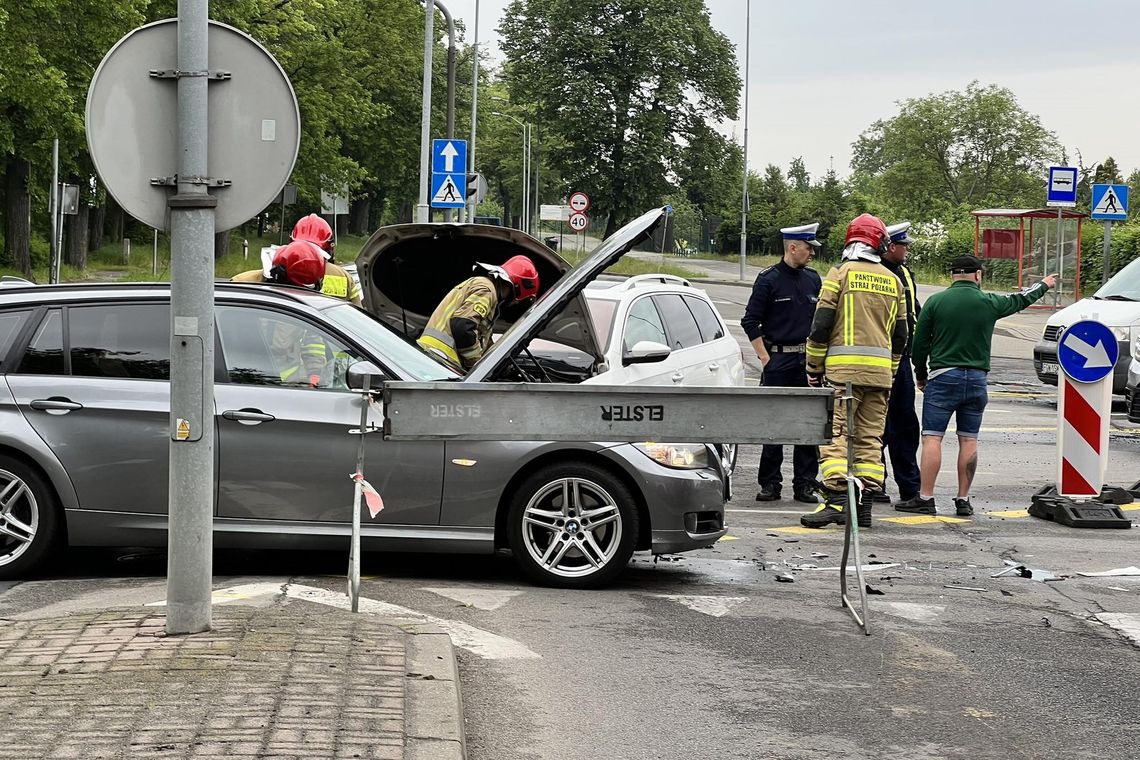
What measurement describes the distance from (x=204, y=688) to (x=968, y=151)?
92242 mm

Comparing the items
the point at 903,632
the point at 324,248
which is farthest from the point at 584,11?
the point at 903,632

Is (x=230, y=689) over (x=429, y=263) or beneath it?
beneath

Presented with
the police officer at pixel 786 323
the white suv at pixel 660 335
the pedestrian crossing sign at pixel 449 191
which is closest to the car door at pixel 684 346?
the white suv at pixel 660 335

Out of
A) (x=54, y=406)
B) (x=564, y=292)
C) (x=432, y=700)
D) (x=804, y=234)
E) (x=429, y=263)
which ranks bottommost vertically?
(x=432, y=700)

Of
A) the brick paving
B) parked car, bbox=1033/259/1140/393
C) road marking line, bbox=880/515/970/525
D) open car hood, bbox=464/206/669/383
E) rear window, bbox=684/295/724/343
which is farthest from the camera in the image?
parked car, bbox=1033/259/1140/393

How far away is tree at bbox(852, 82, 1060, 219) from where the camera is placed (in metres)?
90.4

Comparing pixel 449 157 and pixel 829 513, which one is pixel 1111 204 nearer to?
pixel 449 157

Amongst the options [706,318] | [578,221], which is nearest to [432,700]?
[706,318]

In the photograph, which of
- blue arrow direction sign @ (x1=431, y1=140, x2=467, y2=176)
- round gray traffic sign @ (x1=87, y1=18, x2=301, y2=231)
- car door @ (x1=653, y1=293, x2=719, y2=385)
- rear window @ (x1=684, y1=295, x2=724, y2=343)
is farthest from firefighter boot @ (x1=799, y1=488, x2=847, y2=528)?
blue arrow direction sign @ (x1=431, y1=140, x2=467, y2=176)

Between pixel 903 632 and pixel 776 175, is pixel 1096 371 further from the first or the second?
pixel 776 175

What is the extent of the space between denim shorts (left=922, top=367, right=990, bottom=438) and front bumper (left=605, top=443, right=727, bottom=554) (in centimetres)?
372

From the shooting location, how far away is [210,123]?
226 inches

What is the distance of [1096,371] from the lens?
10602 millimetres

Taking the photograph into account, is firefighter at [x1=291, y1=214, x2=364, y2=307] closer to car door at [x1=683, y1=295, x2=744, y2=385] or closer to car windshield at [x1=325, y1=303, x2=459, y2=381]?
car windshield at [x1=325, y1=303, x2=459, y2=381]
